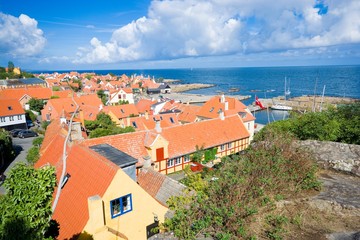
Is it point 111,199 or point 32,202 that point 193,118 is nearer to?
point 111,199

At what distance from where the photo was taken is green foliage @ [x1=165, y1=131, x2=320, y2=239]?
723cm

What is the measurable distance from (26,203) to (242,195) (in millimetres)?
6066

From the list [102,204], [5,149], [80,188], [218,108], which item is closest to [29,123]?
[5,149]

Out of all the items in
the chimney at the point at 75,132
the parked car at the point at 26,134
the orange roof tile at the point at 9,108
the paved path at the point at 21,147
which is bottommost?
the paved path at the point at 21,147

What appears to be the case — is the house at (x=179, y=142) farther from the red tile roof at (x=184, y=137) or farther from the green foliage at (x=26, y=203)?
the green foliage at (x=26, y=203)

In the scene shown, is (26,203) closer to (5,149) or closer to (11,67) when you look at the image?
(5,149)

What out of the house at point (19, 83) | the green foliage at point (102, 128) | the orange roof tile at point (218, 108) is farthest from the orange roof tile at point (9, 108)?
the house at point (19, 83)

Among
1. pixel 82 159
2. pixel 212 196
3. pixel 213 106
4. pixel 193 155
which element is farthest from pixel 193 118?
pixel 212 196

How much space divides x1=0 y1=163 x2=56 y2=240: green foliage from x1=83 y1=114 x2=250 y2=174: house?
15.7 meters

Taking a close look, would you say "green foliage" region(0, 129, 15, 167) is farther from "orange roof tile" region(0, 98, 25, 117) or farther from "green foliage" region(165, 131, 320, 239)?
"green foliage" region(165, 131, 320, 239)

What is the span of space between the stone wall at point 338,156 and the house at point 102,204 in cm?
941

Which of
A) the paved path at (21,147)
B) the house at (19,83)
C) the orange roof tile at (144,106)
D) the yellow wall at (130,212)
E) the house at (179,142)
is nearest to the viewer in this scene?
the yellow wall at (130,212)

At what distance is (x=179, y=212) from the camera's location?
797cm

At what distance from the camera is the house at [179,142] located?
25.5 metres
